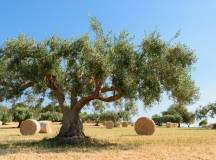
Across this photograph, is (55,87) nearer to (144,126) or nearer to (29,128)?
(29,128)

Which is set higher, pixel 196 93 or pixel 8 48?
pixel 8 48

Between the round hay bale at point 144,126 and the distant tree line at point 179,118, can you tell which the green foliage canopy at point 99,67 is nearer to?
the round hay bale at point 144,126

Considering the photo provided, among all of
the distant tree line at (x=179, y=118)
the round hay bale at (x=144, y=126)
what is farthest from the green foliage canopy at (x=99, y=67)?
the distant tree line at (x=179, y=118)

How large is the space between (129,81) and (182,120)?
388 feet

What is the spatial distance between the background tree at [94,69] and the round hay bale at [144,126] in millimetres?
15924

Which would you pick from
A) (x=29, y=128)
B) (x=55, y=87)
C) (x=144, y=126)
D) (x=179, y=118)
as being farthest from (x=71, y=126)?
(x=179, y=118)

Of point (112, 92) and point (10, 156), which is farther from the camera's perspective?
point (112, 92)

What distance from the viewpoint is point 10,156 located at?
1809 centimetres

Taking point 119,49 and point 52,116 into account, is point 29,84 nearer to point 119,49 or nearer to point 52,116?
point 119,49

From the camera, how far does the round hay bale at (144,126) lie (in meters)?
43.3

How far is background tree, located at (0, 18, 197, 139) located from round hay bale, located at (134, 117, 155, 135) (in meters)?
15.9

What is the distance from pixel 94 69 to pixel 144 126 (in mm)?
21462

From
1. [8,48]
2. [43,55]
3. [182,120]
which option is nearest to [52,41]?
[43,55]

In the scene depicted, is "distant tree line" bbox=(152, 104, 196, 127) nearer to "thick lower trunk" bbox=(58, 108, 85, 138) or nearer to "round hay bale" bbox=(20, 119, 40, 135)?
"round hay bale" bbox=(20, 119, 40, 135)
